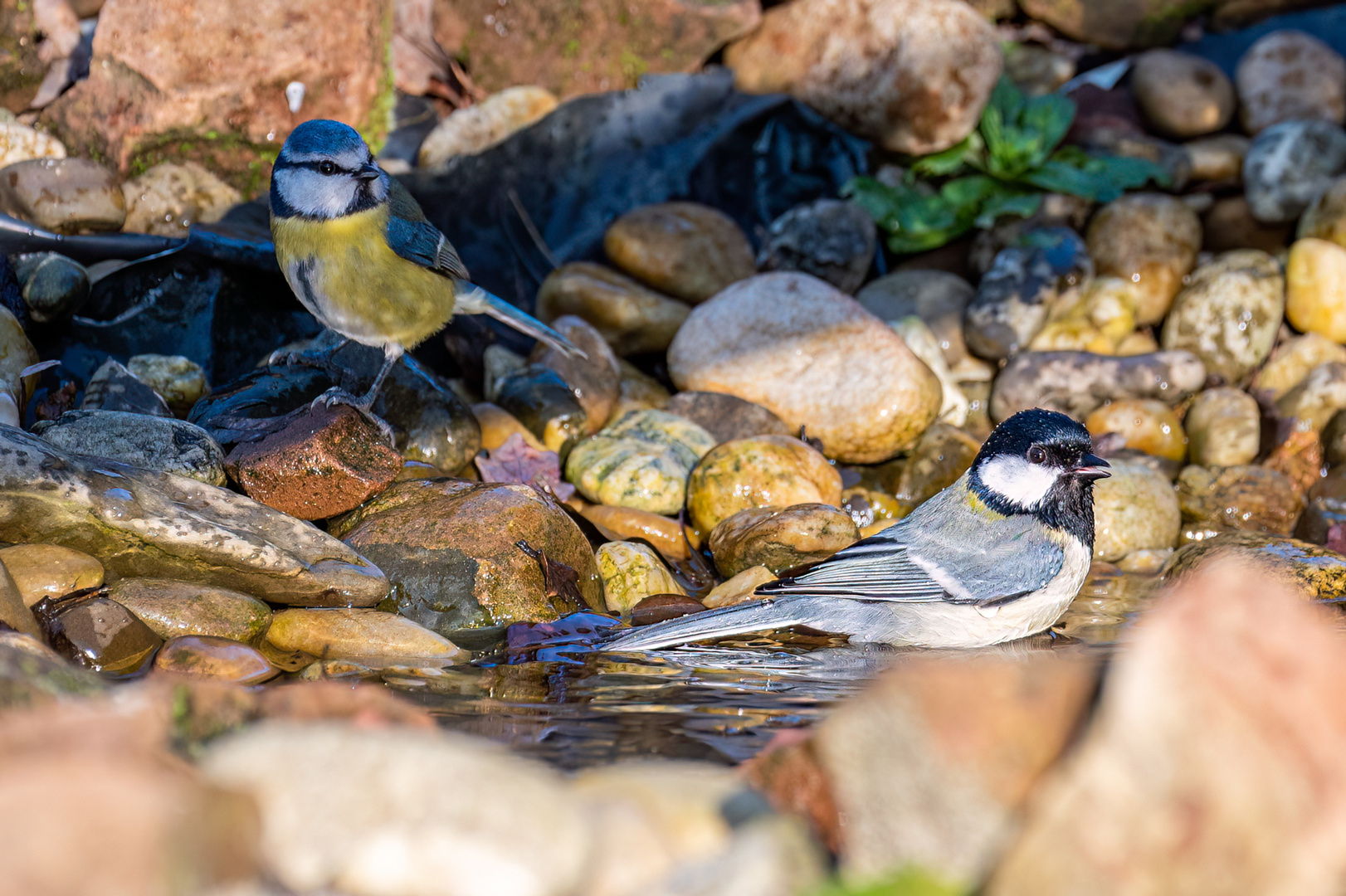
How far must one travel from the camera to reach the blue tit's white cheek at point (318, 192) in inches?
191

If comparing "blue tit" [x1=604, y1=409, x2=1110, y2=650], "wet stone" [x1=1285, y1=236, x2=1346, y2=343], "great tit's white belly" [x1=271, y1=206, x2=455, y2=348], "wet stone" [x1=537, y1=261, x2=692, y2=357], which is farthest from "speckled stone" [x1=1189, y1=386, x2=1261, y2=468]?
"great tit's white belly" [x1=271, y1=206, x2=455, y2=348]

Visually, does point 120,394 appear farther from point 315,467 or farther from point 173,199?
point 173,199

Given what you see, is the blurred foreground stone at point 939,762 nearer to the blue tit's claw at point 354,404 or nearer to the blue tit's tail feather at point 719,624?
the blue tit's tail feather at point 719,624

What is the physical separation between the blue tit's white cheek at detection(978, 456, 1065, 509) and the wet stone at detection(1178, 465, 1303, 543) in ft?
7.97

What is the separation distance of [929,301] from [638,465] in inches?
137

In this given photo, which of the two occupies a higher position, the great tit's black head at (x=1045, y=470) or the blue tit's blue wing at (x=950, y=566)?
the great tit's black head at (x=1045, y=470)

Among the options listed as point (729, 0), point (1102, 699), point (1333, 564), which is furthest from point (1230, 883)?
point (729, 0)

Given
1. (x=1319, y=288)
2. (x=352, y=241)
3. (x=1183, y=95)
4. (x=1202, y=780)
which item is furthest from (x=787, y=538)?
(x=1183, y=95)

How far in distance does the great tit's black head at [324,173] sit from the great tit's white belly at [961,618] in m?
2.88

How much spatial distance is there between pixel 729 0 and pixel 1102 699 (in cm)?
826

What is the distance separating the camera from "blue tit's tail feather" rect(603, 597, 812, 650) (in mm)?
4082

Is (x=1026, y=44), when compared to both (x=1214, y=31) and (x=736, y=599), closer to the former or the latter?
(x=1214, y=31)

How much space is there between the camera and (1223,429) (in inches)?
275

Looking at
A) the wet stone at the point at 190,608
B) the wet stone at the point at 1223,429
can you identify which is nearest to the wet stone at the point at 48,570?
the wet stone at the point at 190,608
